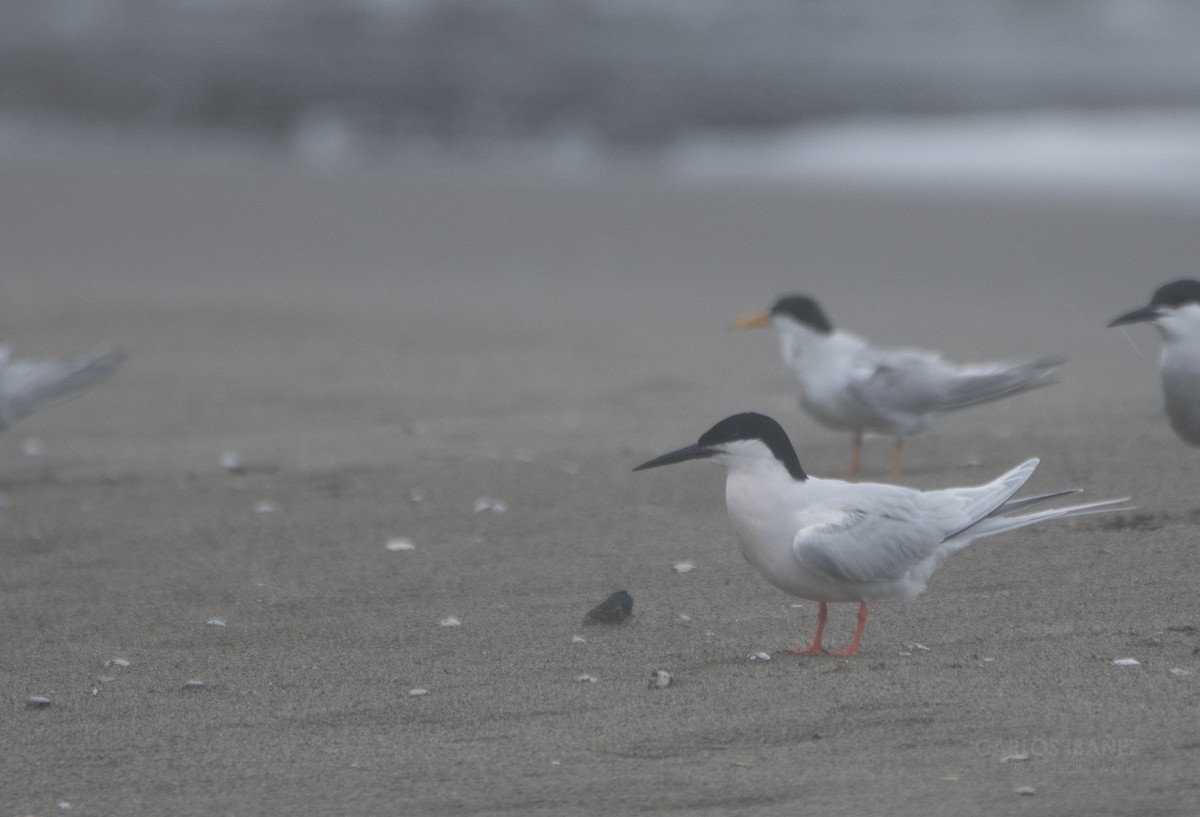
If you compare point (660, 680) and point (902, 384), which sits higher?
point (902, 384)

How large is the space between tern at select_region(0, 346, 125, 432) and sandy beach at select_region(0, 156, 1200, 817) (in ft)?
0.82

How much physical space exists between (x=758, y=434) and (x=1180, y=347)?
6.22 ft

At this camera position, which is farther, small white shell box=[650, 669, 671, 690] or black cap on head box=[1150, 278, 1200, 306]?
black cap on head box=[1150, 278, 1200, 306]

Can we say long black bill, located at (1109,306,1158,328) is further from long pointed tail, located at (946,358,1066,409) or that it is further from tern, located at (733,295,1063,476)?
long pointed tail, located at (946,358,1066,409)

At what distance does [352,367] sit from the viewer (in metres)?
7.69

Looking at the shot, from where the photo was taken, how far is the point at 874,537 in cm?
332

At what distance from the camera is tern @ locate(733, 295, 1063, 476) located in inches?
206

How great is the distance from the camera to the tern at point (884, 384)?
524 cm

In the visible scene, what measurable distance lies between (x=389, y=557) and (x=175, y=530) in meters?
0.78

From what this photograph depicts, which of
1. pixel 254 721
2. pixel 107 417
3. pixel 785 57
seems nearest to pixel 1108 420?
pixel 254 721

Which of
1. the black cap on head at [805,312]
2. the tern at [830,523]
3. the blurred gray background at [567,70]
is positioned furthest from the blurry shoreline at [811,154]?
the tern at [830,523]
